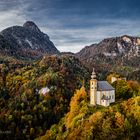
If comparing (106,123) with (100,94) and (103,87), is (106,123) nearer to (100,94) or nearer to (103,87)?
(100,94)

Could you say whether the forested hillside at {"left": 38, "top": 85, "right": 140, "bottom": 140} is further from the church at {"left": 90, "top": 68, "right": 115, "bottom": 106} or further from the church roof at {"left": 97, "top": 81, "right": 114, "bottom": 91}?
the church roof at {"left": 97, "top": 81, "right": 114, "bottom": 91}

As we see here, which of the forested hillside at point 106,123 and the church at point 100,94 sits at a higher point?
the church at point 100,94

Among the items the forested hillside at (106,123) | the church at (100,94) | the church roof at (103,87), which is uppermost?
→ the church roof at (103,87)

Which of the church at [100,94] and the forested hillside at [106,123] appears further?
the church at [100,94]

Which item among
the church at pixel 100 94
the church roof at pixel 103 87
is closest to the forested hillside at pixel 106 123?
the church at pixel 100 94

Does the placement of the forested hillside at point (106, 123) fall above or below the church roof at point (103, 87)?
below

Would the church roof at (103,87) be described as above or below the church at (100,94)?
above

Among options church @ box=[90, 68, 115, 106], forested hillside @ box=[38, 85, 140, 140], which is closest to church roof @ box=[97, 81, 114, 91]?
church @ box=[90, 68, 115, 106]

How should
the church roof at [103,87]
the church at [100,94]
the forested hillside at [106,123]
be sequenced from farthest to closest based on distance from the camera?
the church roof at [103,87] < the church at [100,94] < the forested hillside at [106,123]

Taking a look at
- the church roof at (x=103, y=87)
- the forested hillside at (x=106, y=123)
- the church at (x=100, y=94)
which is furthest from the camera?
the church roof at (x=103, y=87)

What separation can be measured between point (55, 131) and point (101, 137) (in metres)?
34.2

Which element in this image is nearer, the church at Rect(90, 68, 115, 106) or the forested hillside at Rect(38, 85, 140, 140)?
the forested hillside at Rect(38, 85, 140, 140)

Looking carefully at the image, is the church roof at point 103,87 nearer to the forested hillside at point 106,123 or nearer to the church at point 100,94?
the church at point 100,94

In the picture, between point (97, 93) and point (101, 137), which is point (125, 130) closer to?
point (101, 137)
